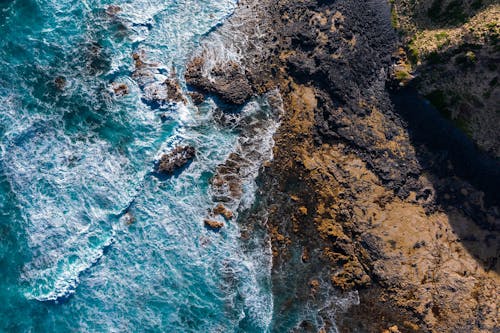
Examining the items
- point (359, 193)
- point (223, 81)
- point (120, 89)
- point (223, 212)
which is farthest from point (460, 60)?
point (120, 89)

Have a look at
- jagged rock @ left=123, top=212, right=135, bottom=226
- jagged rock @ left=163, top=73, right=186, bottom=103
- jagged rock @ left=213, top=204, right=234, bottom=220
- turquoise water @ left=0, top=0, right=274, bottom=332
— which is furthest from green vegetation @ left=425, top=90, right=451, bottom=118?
jagged rock @ left=123, top=212, right=135, bottom=226

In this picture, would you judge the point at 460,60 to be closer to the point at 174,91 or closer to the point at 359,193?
the point at 359,193

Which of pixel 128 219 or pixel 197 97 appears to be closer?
pixel 128 219

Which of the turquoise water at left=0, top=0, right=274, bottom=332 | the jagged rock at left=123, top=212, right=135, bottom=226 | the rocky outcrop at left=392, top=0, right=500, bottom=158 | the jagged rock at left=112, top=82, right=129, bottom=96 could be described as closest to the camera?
the rocky outcrop at left=392, top=0, right=500, bottom=158

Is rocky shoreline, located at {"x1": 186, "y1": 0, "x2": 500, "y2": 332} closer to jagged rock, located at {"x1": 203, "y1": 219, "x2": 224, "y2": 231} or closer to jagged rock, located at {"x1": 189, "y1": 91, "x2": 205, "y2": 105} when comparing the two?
jagged rock, located at {"x1": 189, "y1": 91, "x2": 205, "y2": 105}

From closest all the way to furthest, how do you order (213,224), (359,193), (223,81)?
(359,193) < (213,224) < (223,81)

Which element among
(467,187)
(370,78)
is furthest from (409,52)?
(467,187)
